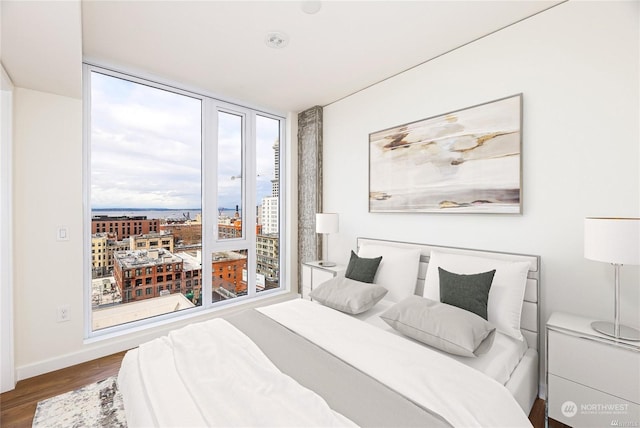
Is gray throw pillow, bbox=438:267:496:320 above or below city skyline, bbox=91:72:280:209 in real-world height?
below

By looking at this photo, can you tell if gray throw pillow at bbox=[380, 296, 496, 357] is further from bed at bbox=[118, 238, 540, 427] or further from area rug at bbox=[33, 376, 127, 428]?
area rug at bbox=[33, 376, 127, 428]

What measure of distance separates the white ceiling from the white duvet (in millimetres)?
1833

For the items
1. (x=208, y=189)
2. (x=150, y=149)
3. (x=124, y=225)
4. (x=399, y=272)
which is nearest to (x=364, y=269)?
(x=399, y=272)

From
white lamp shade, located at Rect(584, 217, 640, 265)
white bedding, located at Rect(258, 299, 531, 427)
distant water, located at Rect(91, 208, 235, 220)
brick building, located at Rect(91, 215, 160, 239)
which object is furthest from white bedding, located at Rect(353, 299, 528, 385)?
brick building, located at Rect(91, 215, 160, 239)

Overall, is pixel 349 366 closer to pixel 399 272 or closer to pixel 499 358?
pixel 499 358

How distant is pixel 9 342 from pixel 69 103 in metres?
1.94

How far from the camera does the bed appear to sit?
110 cm

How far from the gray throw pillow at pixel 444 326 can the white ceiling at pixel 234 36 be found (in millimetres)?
2060

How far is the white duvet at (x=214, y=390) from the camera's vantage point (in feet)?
3.45

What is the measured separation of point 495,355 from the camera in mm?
1618

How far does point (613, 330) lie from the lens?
5.20 ft

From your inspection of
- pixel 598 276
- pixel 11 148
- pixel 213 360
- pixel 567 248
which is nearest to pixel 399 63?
pixel 567 248

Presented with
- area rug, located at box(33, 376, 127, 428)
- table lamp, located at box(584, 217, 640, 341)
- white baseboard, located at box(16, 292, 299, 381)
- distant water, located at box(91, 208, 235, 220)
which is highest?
distant water, located at box(91, 208, 235, 220)

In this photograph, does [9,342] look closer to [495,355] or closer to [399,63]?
[495,355]
